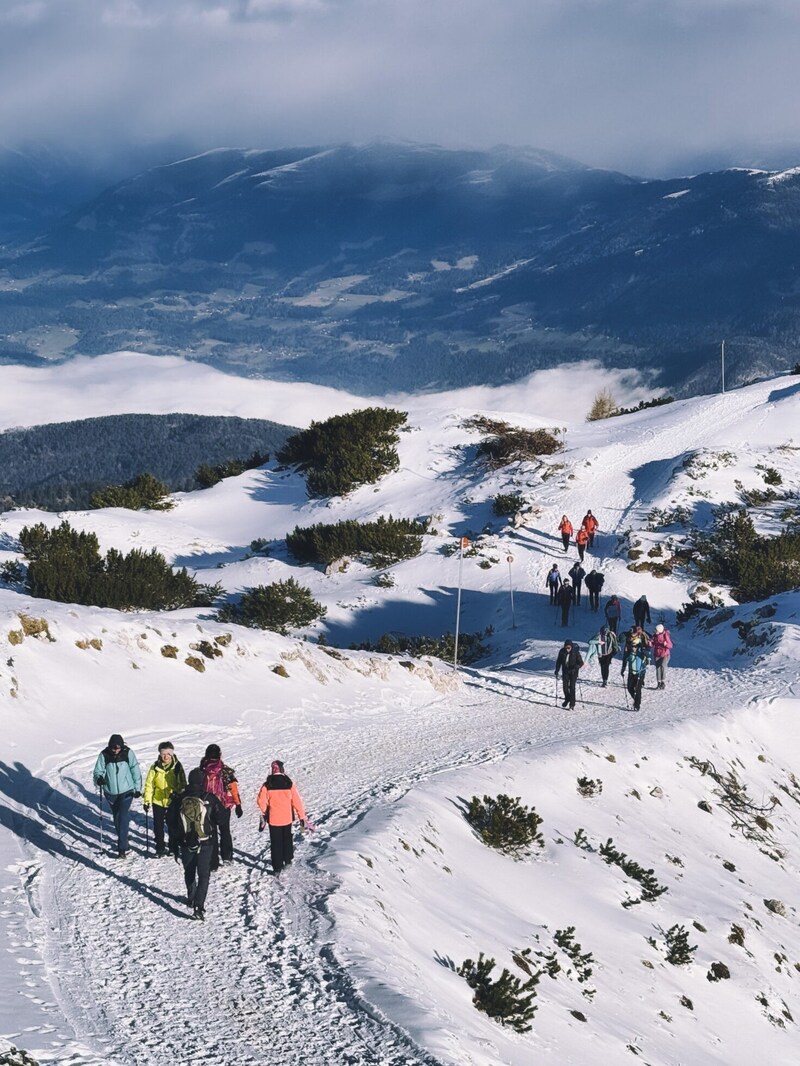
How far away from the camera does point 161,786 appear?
11273mm

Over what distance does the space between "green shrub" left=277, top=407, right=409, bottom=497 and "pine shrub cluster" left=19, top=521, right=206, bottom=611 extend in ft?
35.0

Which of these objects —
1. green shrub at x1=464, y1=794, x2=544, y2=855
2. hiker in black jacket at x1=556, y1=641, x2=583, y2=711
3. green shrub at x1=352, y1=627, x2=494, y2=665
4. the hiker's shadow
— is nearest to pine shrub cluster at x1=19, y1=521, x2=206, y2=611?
green shrub at x1=352, y1=627, x2=494, y2=665

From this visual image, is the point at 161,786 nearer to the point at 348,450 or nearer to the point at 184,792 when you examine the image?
the point at 184,792

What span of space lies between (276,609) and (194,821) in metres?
21.2

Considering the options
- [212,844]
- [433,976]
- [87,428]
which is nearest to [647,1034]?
[433,976]

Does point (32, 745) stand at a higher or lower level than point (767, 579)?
higher

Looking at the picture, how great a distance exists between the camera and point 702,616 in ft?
97.0

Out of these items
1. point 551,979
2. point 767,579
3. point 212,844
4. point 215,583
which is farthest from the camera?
point 215,583

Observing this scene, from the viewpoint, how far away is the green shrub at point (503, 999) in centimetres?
948

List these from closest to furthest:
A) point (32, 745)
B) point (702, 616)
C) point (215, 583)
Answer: point (32, 745)
point (702, 616)
point (215, 583)

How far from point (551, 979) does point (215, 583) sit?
26405 mm

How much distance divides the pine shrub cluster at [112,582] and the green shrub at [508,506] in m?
10.7

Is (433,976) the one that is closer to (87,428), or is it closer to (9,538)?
(9,538)

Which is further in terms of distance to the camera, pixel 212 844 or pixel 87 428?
pixel 87 428
